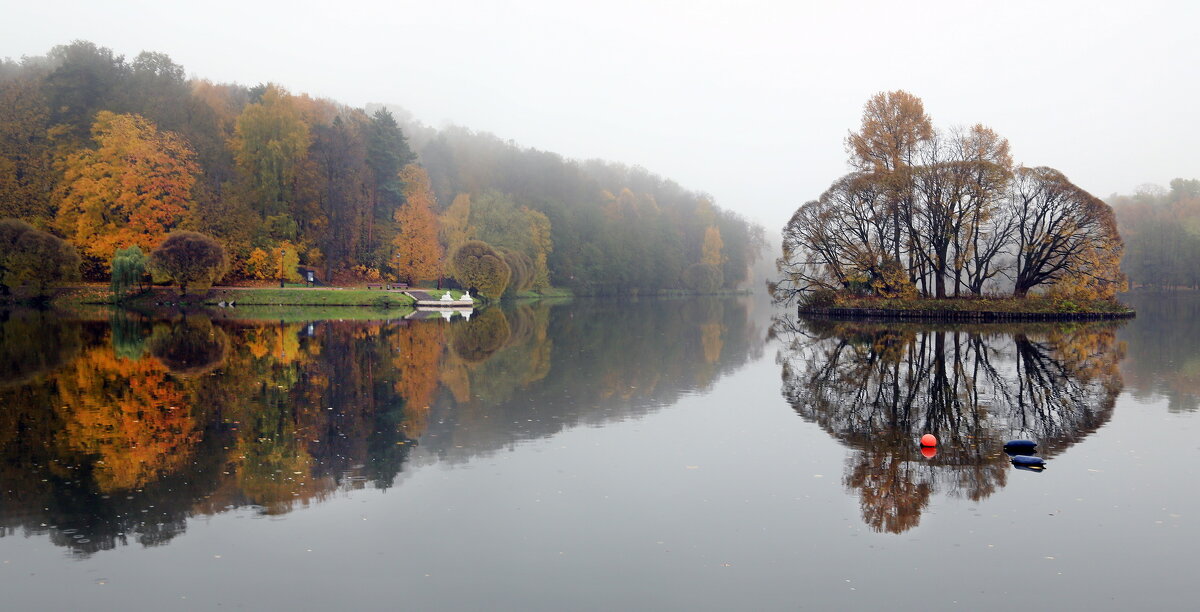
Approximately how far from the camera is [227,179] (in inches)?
2628

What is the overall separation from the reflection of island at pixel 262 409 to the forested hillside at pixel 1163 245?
90.6m

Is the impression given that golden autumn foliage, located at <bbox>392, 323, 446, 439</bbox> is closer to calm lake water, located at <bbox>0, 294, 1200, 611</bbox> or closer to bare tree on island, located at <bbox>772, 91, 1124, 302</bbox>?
calm lake water, located at <bbox>0, 294, 1200, 611</bbox>

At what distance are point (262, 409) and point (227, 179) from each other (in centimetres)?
6033

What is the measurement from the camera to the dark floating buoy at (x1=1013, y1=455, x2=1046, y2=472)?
35.0 feet

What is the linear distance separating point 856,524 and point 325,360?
1794cm

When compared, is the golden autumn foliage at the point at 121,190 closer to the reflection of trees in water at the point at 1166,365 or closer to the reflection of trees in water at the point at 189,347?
the reflection of trees in water at the point at 189,347

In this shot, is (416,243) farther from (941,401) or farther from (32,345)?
(941,401)

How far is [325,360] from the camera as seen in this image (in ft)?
73.2

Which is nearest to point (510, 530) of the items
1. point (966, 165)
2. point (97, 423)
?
point (97, 423)

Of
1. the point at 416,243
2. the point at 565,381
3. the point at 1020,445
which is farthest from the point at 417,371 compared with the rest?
the point at 416,243

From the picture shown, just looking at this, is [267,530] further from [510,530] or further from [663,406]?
[663,406]

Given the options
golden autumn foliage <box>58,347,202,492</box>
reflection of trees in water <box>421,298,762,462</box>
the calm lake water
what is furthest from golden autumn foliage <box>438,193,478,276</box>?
the calm lake water

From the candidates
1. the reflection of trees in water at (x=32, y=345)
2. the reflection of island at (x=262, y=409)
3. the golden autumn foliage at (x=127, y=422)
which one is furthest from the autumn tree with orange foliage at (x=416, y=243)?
the golden autumn foliage at (x=127, y=422)

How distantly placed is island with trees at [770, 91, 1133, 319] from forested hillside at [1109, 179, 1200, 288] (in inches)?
2394
